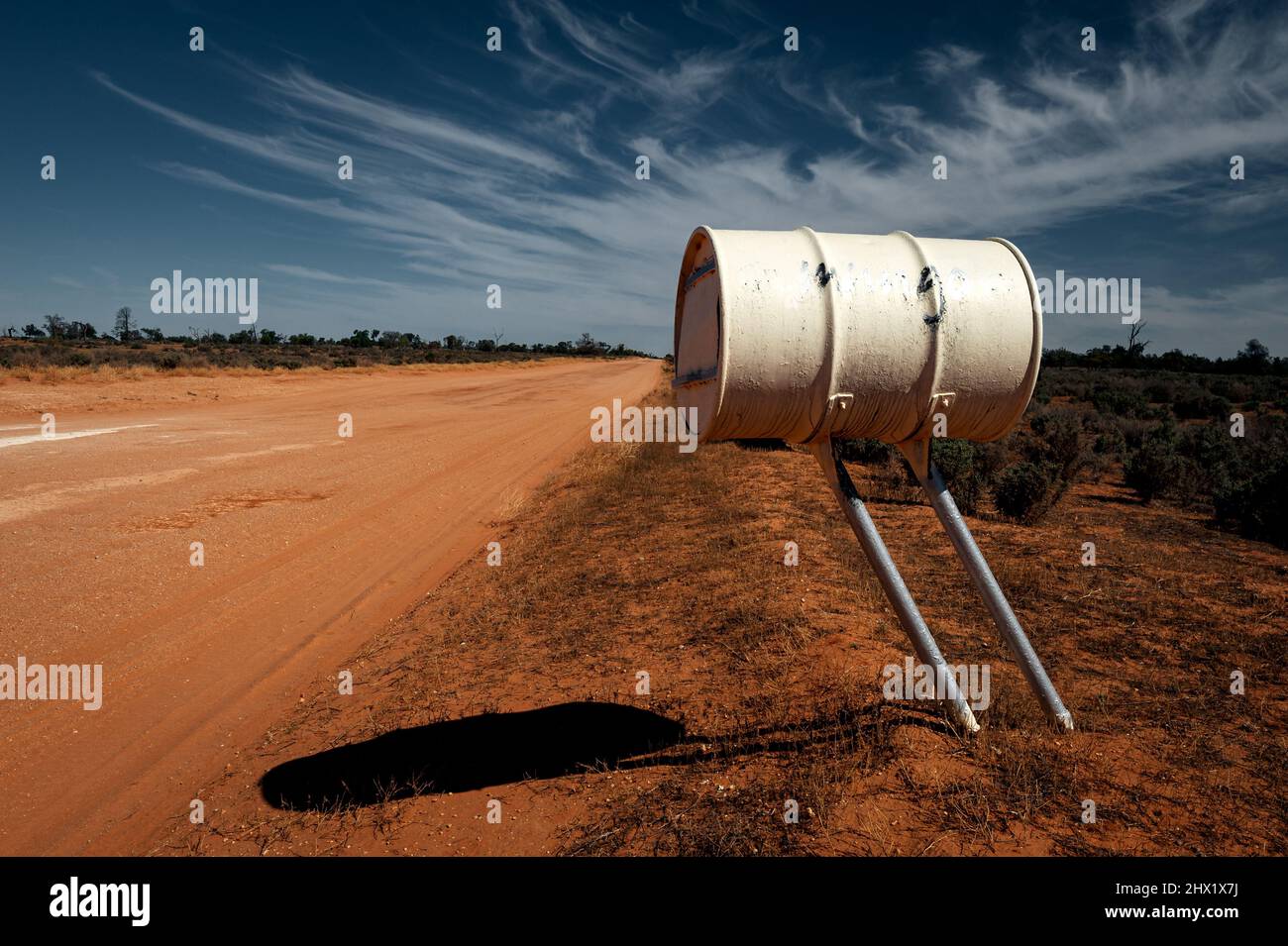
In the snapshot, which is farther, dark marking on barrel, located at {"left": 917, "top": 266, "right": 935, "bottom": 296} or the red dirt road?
the red dirt road

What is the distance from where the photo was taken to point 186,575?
22.9 ft

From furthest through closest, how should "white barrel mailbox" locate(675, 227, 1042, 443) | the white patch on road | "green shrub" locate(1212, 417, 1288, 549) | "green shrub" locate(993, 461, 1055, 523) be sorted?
the white patch on road < "green shrub" locate(993, 461, 1055, 523) < "green shrub" locate(1212, 417, 1288, 549) < "white barrel mailbox" locate(675, 227, 1042, 443)

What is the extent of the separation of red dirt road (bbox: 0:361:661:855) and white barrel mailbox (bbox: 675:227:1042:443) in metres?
3.76

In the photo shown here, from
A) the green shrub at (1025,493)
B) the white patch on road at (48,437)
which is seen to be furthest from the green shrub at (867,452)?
the white patch on road at (48,437)

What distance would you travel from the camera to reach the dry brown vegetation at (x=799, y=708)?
10.2ft

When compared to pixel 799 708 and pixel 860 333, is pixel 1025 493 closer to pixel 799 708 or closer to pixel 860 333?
pixel 799 708

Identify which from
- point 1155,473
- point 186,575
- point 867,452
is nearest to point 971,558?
point 186,575

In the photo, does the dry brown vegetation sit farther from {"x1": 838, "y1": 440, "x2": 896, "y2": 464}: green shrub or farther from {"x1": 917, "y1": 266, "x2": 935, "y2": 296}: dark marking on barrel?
{"x1": 838, "y1": 440, "x2": 896, "y2": 464}: green shrub

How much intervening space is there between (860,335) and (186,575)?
6997 mm

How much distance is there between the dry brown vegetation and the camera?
3102 mm

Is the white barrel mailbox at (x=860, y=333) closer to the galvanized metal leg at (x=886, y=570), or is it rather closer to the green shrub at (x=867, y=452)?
the galvanized metal leg at (x=886, y=570)

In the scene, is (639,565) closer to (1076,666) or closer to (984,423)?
(1076,666)

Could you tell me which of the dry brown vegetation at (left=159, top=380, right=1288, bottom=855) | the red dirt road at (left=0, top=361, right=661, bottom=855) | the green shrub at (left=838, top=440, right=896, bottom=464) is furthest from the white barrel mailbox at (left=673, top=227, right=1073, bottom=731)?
the green shrub at (left=838, top=440, right=896, bottom=464)

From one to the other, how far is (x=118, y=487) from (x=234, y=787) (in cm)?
831
